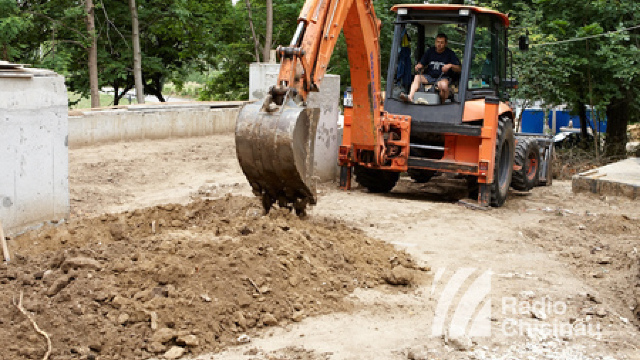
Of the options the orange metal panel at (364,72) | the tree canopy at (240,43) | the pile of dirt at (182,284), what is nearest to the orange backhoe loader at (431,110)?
the orange metal panel at (364,72)

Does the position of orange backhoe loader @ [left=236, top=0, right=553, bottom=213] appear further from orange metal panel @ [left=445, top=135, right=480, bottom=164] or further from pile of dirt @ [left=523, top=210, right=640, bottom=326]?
pile of dirt @ [left=523, top=210, right=640, bottom=326]

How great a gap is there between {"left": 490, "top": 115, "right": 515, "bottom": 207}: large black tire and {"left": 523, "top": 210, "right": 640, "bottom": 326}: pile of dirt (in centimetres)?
85

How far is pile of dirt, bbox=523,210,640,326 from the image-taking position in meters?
6.43

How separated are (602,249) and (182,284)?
492 cm

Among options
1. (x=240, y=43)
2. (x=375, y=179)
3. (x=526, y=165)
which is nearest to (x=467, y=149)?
(x=375, y=179)

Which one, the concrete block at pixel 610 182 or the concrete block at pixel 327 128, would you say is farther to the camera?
the concrete block at pixel 610 182

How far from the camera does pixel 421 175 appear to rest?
12297 mm

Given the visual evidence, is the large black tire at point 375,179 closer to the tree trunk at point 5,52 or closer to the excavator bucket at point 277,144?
the excavator bucket at point 277,144

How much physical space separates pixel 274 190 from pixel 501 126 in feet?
14.3

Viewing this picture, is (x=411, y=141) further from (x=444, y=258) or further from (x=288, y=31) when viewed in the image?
(x=288, y=31)

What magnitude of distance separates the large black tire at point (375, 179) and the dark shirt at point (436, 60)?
5.35 ft

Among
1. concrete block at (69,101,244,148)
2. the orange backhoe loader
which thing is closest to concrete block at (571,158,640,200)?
the orange backhoe loader

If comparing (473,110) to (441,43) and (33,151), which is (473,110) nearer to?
(441,43)

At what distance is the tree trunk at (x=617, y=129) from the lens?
57.2ft
